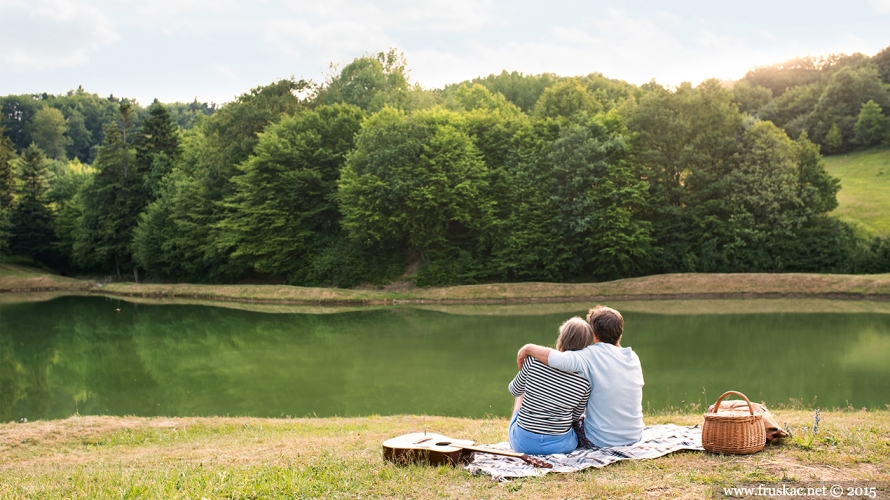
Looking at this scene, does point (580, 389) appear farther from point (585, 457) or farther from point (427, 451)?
point (427, 451)

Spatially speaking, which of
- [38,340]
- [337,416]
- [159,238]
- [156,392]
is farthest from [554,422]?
[159,238]

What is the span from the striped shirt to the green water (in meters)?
6.84

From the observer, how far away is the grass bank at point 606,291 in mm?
30812

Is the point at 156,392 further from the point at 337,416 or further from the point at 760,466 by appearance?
the point at 760,466

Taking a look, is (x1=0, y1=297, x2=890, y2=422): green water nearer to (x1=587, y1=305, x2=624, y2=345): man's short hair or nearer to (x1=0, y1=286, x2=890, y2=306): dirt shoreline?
(x1=0, y1=286, x2=890, y2=306): dirt shoreline

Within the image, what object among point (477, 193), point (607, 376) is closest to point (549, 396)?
point (607, 376)

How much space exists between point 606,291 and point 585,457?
2817 cm

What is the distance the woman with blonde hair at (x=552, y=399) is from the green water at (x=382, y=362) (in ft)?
22.3

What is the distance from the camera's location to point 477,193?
37.5 metres

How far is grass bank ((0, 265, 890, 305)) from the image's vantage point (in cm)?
3081

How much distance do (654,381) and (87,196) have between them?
49.5m

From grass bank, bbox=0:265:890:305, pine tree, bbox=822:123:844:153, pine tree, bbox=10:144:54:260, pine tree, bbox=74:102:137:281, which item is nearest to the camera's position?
grass bank, bbox=0:265:890:305

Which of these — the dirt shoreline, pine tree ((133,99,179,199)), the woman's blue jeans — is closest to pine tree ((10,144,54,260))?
pine tree ((133,99,179,199))

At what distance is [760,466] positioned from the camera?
5.60 m
